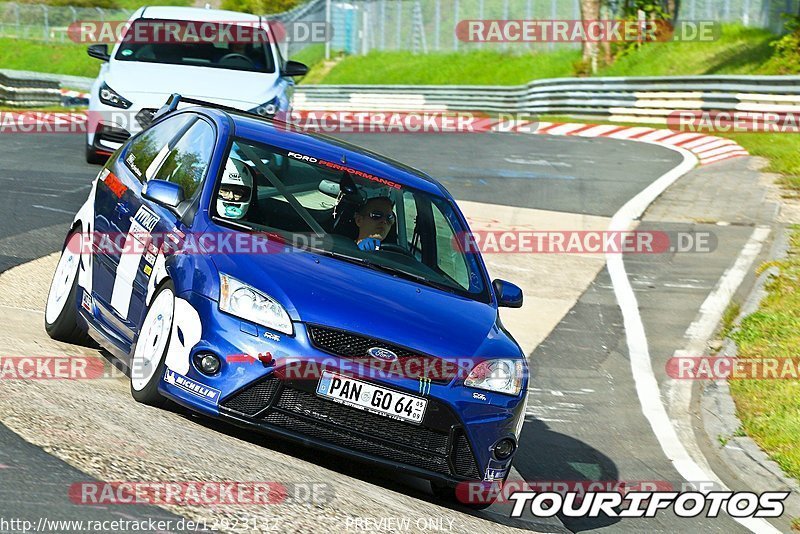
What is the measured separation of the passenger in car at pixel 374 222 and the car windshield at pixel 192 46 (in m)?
7.92

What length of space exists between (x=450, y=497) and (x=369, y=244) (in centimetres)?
147

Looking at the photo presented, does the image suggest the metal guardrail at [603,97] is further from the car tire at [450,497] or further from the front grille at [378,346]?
the front grille at [378,346]

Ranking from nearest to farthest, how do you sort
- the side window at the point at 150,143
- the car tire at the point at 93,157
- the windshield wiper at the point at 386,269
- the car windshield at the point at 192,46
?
the windshield wiper at the point at 386,269 < the side window at the point at 150,143 < the car windshield at the point at 192,46 < the car tire at the point at 93,157

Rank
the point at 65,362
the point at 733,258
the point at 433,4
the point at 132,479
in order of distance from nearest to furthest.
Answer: the point at 132,479, the point at 65,362, the point at 733,258, the point at 433,4

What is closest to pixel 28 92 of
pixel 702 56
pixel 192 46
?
pixel 192 46

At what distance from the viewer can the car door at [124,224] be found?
6.83 metres

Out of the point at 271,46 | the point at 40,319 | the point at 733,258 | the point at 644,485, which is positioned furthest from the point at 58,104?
the point at 644,485

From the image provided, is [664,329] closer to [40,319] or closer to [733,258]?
[733,258]

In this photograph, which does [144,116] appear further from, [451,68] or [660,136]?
[451,68]

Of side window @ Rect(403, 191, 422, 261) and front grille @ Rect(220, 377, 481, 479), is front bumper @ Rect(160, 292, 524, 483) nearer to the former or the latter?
front grille @ Rect(220, 377, 481, 479)

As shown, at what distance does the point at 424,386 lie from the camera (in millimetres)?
5930

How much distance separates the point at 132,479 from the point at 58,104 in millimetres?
30687

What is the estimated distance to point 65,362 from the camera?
7.18 metres

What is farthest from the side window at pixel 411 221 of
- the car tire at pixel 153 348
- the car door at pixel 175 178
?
the car tire at pixel 153 348
